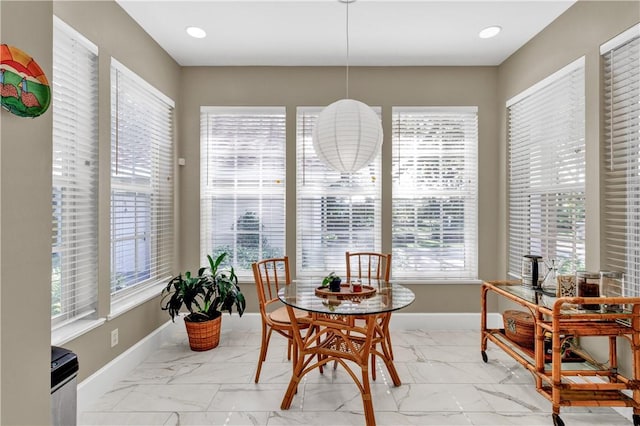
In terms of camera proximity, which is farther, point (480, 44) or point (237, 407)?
point (480, 44)

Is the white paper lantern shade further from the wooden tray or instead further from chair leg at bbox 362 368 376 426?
chair leg at bbox 362 368 376 426

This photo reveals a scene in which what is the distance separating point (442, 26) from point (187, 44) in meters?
2.29

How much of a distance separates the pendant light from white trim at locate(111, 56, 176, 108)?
1.59m

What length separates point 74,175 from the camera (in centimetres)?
208

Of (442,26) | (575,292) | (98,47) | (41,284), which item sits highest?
(442,26)

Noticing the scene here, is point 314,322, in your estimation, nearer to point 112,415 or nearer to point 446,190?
point 112,415

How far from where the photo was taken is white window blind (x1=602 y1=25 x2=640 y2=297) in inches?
78.8

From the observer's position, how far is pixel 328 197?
139 inches

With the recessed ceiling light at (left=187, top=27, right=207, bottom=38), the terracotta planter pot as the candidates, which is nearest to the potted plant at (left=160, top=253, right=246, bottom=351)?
the terracotta planter pot

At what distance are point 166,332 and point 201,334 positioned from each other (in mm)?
506

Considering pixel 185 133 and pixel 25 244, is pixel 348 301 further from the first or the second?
pixel 185 133

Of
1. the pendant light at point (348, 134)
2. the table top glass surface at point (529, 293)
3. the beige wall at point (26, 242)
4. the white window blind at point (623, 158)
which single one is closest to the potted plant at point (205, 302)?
the pendant light at point (348, 134)

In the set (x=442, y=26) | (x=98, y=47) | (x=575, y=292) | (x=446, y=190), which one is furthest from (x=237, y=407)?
(x=442, y=26)

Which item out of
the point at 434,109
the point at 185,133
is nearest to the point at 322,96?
the point at 434,109
